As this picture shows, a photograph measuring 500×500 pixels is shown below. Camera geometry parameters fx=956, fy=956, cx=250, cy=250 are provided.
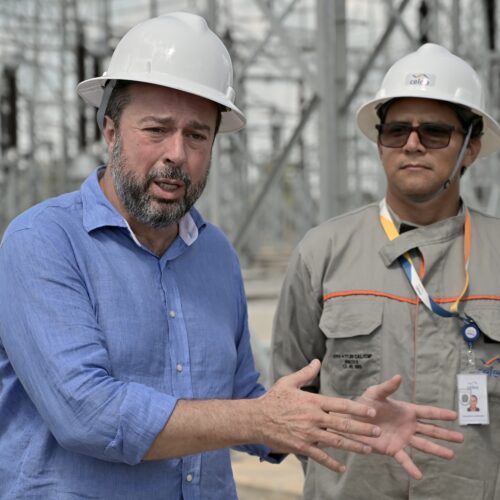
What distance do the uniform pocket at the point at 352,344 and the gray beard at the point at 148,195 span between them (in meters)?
0.75

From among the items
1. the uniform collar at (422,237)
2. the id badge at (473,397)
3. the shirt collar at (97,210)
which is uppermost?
the shirt collar at (97,210)

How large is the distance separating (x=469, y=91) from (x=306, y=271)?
0.73 m

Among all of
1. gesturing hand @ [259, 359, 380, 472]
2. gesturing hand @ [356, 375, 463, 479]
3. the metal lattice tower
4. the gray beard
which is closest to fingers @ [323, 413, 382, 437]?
gesturing hand @ [259, 359, 380, 472]

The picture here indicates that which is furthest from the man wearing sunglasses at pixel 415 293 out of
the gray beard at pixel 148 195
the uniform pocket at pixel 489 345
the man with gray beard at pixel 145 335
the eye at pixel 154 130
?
the eye at pixel 154 130

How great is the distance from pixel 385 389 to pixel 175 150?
677 mm

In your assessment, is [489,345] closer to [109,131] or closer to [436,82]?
[436,82]

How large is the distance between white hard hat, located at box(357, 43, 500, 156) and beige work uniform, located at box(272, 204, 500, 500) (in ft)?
1.14

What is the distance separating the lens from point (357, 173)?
16.5 m

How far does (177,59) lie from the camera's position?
2.18 metres

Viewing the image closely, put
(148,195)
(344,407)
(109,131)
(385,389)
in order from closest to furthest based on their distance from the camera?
(344,407), (385,389), (148,195), (109,131)

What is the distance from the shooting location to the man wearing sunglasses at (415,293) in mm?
2596

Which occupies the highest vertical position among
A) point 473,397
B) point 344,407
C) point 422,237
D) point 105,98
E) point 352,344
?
point 105,98

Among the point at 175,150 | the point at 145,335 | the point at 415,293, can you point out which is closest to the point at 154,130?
the point at 175,150

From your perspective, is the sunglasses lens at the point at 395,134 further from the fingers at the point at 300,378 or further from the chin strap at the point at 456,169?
the fingers at the point at 300,378
